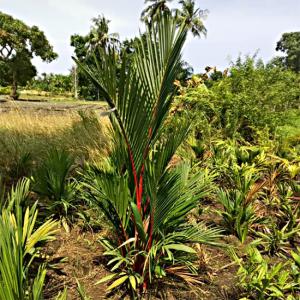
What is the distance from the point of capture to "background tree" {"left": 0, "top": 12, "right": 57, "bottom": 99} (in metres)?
22.6

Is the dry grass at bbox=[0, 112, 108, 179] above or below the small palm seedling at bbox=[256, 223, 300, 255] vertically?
above

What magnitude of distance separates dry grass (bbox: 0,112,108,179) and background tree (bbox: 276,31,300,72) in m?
38.4

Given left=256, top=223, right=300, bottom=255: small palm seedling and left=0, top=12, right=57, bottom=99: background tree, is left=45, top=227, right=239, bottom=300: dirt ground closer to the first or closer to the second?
left=256, top=223, right=300, bottom=255: small palm seedling

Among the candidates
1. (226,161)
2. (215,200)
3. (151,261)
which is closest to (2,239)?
(151,261)

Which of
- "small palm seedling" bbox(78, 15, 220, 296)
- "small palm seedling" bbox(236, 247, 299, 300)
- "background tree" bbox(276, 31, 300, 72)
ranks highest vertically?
"background tree" bbox(276, 31, 300, 72)

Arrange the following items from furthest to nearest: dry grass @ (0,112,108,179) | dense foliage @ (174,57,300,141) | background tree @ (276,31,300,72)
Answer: background tree @ (276,31,300,72) < dense foliage @ (174,57,300,141) < dry grass @ (0,112,108,179)

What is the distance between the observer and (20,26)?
896 inches

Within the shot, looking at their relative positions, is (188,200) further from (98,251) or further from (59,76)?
(59,76)

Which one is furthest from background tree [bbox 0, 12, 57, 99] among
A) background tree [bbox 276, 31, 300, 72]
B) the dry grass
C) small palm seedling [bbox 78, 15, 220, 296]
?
background tree [bbox 276, 31, 300, 72]

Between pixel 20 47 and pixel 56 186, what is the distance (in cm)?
2405

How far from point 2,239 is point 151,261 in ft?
3.63

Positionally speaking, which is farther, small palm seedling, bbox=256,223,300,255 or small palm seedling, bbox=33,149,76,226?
small palm seedling, bbox=33,149,76,226

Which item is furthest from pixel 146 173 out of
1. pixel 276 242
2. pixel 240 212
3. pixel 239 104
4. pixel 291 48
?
pixel 291 48

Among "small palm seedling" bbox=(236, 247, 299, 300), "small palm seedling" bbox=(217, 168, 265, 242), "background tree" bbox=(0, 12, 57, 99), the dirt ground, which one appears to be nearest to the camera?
"small palm seedling" bbox=(236, 247, 299, 300)
